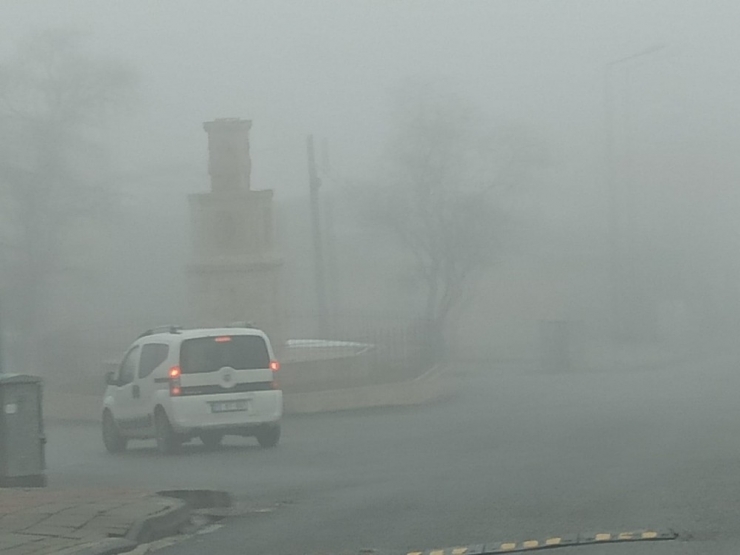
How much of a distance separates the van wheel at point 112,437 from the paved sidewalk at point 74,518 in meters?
8.30

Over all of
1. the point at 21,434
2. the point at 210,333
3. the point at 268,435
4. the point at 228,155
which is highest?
the point at 228,155

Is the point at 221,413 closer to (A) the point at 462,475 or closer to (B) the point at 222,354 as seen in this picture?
(B) the point at 222,354

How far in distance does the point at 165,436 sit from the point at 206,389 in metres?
0.78

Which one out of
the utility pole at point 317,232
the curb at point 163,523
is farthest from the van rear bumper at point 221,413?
the utility pole at point 317,232

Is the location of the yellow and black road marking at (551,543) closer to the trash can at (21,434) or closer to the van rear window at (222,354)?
the trash can at (21,434)

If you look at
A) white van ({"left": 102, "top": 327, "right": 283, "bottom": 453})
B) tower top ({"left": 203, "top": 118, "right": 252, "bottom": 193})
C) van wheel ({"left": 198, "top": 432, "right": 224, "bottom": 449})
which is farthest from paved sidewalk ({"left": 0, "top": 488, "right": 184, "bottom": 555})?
tower top ({"left": 203, "top": 118, "right": 252, "bottom": 193})

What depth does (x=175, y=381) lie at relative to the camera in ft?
67.2

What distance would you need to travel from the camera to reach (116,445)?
22.2m

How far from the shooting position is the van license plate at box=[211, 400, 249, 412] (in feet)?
67.0

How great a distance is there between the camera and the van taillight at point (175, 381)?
67.1 feet

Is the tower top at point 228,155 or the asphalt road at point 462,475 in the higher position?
the tower top at point 228,155

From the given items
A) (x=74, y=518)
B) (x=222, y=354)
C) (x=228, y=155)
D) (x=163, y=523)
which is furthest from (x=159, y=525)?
(x=228, y=155)

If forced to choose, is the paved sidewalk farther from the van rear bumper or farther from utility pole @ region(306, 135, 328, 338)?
utility pole @ region(306, 135, 328, 338)

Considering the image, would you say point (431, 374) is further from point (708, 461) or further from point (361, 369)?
point (708, 461)
